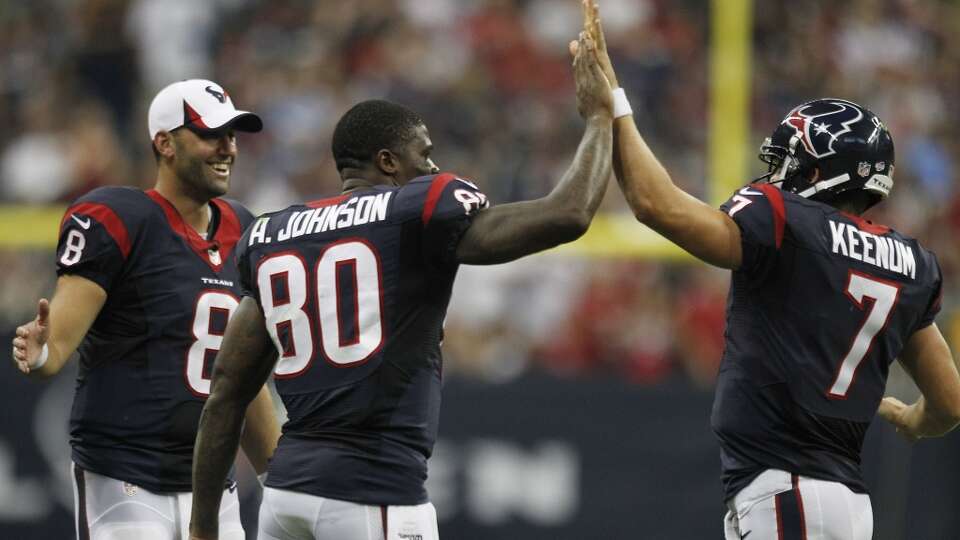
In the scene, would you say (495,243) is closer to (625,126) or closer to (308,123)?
(625,126)

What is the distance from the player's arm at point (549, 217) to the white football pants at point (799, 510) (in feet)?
2.98

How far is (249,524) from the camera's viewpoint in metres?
7.95

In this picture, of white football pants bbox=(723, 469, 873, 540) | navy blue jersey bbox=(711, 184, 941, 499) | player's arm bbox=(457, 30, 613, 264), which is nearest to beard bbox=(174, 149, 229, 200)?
player's arm bbox=(457, 30, 613, 264)

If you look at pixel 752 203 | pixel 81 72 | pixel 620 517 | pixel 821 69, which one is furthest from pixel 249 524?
pixel 821 69

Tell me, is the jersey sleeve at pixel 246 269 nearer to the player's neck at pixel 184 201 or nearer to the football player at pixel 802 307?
the player's neck at pixel 184 201

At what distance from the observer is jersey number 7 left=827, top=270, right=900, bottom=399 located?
13.1ft

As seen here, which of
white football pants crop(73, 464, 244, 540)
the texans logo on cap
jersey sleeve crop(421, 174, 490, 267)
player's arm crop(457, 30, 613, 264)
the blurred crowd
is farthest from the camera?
the blurred crowd

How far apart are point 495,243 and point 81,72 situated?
24.4ft

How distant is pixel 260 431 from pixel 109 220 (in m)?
0.87

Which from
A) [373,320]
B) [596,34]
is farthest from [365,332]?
[596,34]

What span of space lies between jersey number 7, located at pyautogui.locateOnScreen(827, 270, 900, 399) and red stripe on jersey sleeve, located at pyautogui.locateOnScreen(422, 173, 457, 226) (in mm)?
1141

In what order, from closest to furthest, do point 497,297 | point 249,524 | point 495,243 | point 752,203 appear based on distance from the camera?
point 495,243, point 752,203, point 249,524, point 497,297

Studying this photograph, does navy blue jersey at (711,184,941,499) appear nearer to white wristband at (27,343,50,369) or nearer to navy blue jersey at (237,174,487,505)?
navy blue jersey at (237,174,487,505)

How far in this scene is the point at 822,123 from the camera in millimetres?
4125
